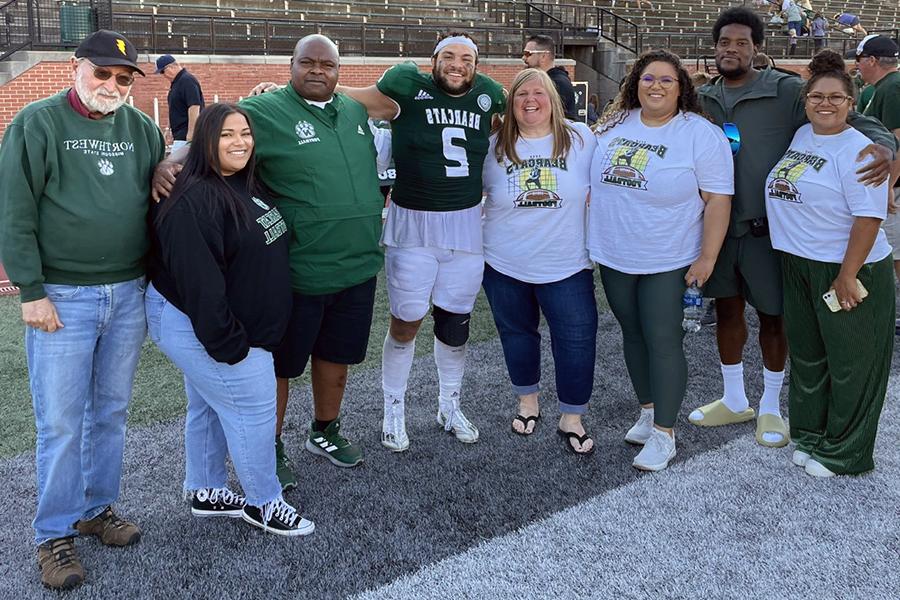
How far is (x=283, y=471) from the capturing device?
3576mm

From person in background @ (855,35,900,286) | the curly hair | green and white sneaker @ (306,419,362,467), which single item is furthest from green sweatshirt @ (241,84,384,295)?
person in background @ (855,35,900,286)

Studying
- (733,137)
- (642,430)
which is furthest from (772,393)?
(733,137)

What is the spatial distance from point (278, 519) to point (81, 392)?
0.85 meters

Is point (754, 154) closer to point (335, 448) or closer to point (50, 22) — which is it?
point (335, 448)

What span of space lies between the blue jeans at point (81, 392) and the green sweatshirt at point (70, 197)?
97mm

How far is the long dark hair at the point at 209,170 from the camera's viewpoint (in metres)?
2.75

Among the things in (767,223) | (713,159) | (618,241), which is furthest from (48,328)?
(767,223)

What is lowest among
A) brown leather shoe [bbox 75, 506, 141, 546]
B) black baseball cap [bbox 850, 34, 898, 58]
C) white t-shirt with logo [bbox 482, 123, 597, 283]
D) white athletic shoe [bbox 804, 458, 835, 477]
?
brown leather shoe [bbox 75, 506, 141, 546]

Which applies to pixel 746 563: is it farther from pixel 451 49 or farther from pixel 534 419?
pixel 451 49

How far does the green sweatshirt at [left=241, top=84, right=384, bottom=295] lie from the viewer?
126 inches

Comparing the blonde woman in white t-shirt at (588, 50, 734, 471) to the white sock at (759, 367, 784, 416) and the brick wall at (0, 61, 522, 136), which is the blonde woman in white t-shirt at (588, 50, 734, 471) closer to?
the white sock at (759, 367, 784, 416)

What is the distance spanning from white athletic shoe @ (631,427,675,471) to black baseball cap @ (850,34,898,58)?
3417 mm

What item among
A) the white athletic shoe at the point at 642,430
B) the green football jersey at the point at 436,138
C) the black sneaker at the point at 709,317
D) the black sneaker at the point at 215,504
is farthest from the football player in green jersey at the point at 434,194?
the black sneaker at the point at 709,317

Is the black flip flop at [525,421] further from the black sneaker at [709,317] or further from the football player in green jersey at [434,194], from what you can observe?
the black sneaker at [709,317]
